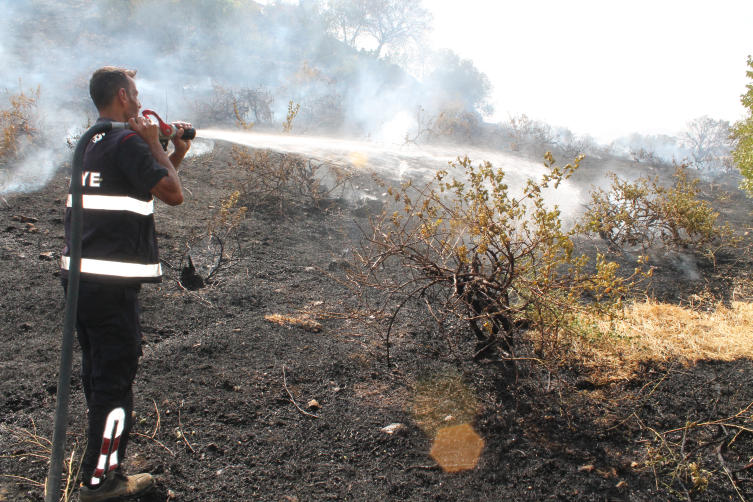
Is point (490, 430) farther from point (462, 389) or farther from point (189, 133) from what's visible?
point (189, 133)

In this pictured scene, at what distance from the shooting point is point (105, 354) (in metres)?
1.74

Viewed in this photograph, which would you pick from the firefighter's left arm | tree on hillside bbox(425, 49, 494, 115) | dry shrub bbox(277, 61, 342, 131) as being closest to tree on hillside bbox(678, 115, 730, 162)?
tree on hillside bbox(425, 49, 494, 115)

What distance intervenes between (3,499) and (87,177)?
144 centimetres

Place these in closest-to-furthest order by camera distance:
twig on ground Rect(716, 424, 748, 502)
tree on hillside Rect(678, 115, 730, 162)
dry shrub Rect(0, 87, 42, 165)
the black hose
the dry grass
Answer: the black hose, twig on ground Rect(716, 424, 748, 502), the dry grass, dry shrub Rect(0, 87, 42, 165), tree on hillside Rect(678, 115, 730, 162)

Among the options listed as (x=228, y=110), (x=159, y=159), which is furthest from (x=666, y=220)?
(x=228, y=110)

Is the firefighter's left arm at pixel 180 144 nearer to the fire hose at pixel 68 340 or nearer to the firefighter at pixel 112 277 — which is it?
the firefighter at pixel 112 277

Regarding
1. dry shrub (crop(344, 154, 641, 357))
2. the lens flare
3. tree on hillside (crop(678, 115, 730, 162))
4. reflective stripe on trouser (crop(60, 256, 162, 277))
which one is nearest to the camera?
reflective stripe on trouser (crop(60, 256, 162, 277))

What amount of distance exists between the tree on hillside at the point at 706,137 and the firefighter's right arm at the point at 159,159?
89.7 ft

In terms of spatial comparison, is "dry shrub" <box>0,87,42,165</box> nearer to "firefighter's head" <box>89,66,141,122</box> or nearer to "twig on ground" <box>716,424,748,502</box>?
"firefighter's head" <box>89,66,141,122</box>

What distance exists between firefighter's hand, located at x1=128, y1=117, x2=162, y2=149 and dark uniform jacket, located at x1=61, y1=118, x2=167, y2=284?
0.03 m

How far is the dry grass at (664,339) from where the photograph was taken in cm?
309

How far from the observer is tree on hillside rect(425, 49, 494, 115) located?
87.1ft

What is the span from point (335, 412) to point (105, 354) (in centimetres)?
137

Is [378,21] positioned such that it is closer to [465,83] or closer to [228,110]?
[465,83]
